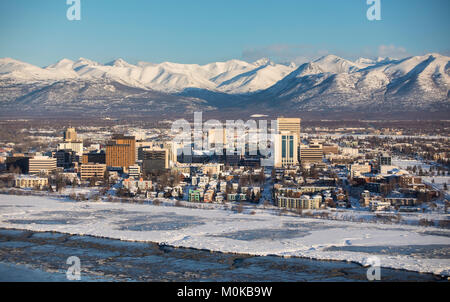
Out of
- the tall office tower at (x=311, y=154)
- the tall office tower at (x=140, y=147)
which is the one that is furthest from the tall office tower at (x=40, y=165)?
the tall office tower at (x=311, y=154)

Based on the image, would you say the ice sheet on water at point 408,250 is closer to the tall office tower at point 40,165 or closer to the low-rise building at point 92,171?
A: the low-rise building at point 92,171

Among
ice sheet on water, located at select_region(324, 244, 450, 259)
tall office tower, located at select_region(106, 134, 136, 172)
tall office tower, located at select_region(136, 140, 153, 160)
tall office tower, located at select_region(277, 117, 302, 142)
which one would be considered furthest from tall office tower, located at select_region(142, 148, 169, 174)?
ice sheet on water, located at select_region(324, 244, 450, 259)

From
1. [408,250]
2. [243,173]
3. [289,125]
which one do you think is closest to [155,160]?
[243,173]

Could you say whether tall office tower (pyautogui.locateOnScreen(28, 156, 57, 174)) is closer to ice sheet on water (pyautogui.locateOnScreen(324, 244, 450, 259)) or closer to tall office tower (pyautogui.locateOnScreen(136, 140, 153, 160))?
tall office tower (pyautogui.locateOnScreen(136, 140, 153, 160))

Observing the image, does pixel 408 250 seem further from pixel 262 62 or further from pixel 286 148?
pixel 262 62

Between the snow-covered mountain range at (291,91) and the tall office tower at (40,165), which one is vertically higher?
the snow-covered mountain range at (291,91)
